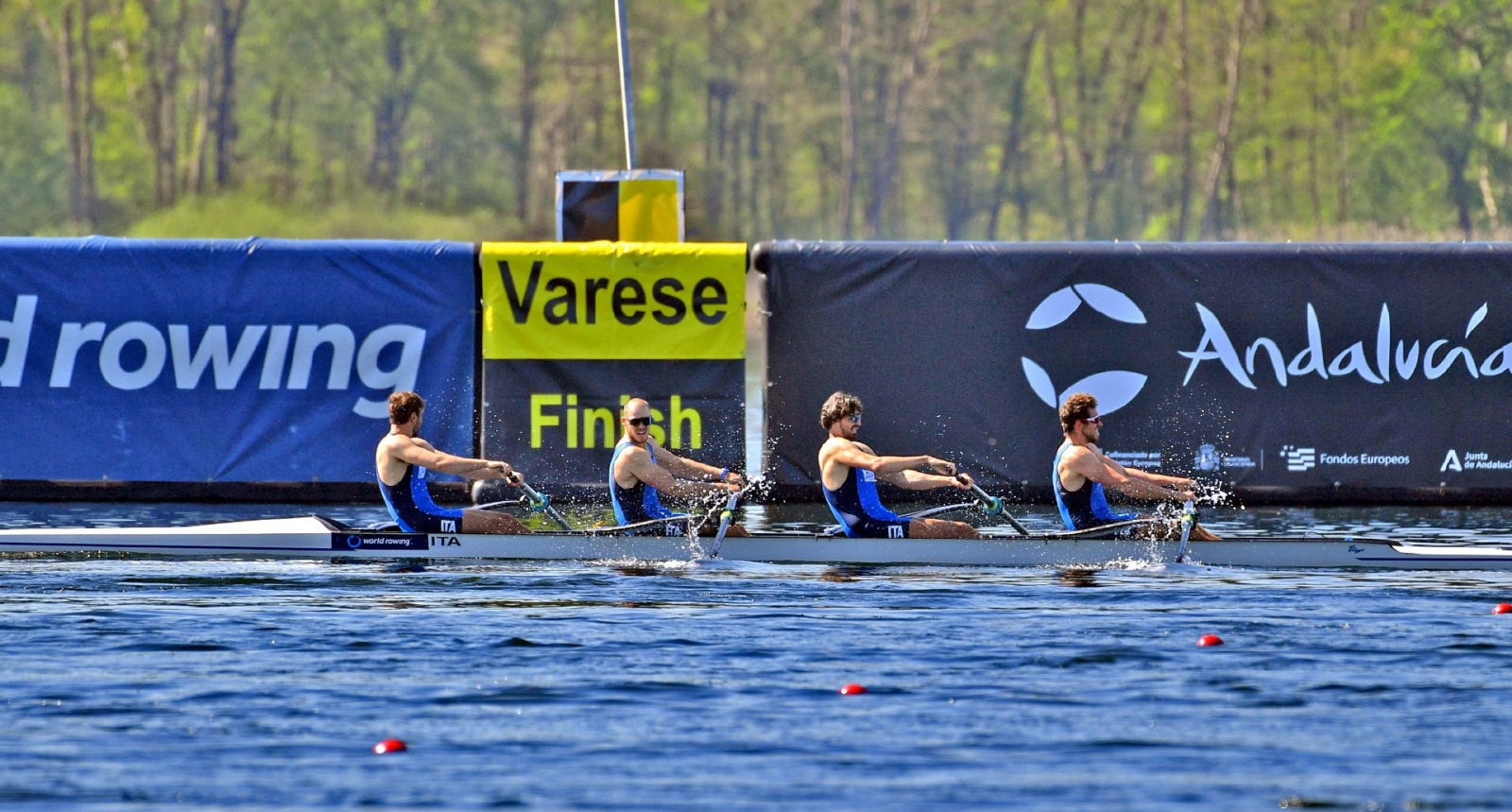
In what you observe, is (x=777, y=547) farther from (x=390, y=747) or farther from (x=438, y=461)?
(x=390, y=747)

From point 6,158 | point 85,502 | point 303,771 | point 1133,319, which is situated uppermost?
point 6,158

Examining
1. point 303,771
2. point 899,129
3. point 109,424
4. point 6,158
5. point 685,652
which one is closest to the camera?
point 303,771

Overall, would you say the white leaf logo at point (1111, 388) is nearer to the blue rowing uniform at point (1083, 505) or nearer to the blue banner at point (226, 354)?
the blue rowing uniform at point (1083, 505)

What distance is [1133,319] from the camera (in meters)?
17.2

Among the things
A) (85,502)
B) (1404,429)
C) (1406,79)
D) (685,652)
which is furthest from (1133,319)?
(1406,79)

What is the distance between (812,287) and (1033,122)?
48.5 metres

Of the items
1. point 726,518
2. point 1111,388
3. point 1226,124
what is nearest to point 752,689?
point 726,518

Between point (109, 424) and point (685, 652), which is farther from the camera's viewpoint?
point (109, 424)

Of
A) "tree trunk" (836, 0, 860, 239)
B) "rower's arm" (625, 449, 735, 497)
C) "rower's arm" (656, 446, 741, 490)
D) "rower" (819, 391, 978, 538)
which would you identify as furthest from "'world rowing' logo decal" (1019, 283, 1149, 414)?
"tree trunk" (836, 0, 860, 239)

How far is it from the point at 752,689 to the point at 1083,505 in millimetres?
5302

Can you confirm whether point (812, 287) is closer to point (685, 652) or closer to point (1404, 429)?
point (1404, 429)

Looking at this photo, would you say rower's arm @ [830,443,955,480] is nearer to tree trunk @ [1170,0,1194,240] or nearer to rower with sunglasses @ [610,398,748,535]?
rower with sunglasses @ [610,398,748,535]

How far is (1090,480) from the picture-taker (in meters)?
14.0

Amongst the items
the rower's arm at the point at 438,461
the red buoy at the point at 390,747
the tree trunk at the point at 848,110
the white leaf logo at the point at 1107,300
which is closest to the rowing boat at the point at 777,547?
the rower's arm at the point at 438,461
